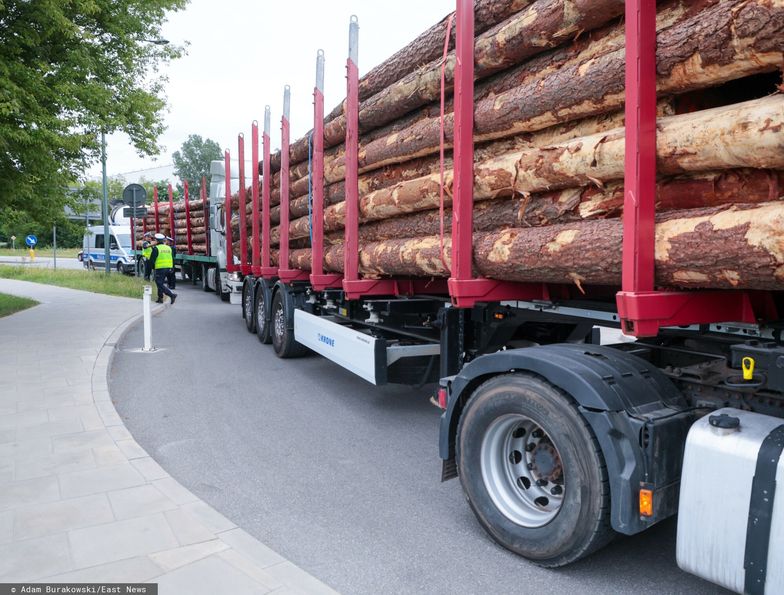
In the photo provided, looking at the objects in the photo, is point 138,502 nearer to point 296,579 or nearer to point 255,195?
point 296,579

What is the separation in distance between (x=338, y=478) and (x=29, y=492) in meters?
1.93

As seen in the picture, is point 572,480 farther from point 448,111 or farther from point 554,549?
point 448,111

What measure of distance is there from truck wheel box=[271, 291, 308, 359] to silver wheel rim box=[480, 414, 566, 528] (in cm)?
552

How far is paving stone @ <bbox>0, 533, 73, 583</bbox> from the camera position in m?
2.98

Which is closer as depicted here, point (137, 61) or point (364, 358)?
point (364, 358)

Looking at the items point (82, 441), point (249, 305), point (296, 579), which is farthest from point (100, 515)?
point (249, 305)

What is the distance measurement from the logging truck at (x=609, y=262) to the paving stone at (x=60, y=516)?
2.00 metres

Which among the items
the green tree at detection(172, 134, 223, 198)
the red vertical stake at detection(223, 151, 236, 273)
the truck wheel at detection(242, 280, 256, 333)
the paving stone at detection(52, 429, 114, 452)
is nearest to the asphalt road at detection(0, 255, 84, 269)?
the red vertical stake at detection(223, 151, 236, 273)

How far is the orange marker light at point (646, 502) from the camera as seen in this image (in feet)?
8.88

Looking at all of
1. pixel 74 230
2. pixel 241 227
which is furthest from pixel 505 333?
pixel 74 230

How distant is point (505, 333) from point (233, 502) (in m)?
2.17

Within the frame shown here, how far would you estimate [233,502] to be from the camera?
409 cm

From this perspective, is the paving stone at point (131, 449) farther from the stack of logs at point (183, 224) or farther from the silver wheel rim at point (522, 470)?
the stack of logs at point (183, 224)

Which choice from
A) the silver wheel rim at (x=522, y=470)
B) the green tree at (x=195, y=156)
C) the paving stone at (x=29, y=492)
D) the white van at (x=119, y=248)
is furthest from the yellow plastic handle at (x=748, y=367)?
the green tree at (x=195, y=156)
